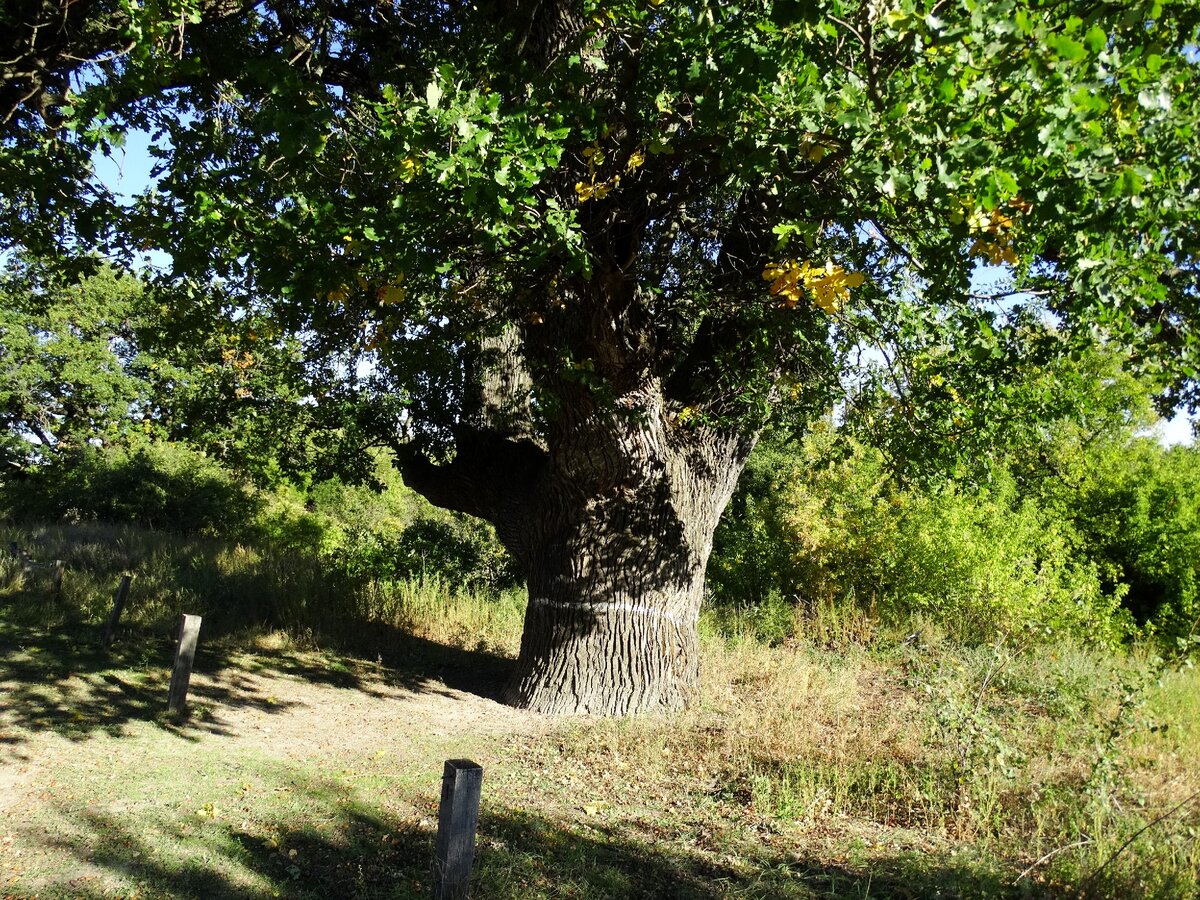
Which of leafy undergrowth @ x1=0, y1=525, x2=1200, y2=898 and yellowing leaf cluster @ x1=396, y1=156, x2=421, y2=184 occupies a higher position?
yellowing leaf cluster @ x1=396, y1=156, x2=421, y2=184

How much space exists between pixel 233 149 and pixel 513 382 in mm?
3617

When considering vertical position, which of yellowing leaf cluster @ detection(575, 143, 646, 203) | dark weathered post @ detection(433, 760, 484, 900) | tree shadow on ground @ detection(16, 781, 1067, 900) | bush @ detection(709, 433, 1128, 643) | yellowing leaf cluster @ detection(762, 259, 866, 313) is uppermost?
yellowing leaf cluster @ detection(575, 143, 646, 203)

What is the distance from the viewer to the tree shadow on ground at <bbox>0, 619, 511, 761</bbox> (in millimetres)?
6402

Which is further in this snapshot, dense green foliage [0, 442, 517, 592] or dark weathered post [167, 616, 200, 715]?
dense green foliage [0, 442, 517, 592]

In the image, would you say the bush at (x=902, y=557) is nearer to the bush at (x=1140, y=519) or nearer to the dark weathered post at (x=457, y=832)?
the bush at (x=1140, y=519)

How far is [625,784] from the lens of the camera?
18.8ft

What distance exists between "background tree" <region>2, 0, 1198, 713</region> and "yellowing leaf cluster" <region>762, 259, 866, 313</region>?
2cm

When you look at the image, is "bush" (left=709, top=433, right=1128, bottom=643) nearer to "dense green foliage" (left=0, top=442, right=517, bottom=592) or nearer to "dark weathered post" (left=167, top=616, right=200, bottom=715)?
"dense green foliage" (left=0, top=442, right=517, bottom=592)

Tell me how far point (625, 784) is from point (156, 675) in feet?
16.1

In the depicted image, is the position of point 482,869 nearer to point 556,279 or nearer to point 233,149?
point 556,279

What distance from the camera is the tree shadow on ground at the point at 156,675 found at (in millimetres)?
6402

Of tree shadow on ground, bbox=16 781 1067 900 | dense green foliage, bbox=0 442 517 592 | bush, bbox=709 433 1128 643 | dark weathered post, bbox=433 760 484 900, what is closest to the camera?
dark weathered post, bbox=433 760 484 900

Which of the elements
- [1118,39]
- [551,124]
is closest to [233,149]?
[551,124]

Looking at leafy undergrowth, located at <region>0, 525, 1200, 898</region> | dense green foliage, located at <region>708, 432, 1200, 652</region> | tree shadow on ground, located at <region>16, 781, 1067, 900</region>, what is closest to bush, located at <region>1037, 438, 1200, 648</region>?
dense green foliage, located at <region>708, 432, 1200, 652</region>
